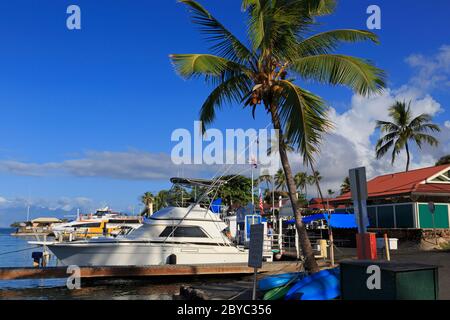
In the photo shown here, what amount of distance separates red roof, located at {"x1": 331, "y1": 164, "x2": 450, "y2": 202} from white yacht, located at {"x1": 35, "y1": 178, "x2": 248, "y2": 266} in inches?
463

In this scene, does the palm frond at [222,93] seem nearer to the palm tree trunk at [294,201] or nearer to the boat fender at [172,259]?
the palm tree trunk at [294,201]

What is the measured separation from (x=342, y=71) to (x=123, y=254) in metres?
12.2

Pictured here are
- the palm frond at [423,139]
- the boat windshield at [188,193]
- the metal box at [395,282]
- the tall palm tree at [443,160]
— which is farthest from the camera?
the tall palm tree at [443,160]

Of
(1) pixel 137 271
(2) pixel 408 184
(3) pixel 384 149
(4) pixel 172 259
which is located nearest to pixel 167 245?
(4) pixel 172 259

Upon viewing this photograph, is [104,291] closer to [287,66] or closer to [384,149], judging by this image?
[287,66]

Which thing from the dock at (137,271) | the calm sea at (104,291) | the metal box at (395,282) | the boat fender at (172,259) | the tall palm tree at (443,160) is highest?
the tall palm tree at (443,160)

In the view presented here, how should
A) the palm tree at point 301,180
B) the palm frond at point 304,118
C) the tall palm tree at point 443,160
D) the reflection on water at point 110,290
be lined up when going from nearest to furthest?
1. the palm frond at point 304,118
2. the reflection on water at point 110,290
3. the tall palm tree at point 443,160
4. the palm tree at point 301,180

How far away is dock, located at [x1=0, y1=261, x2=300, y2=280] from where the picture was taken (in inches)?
638

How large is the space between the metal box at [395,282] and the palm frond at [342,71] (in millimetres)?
5400

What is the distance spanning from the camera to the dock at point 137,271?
16.2 m

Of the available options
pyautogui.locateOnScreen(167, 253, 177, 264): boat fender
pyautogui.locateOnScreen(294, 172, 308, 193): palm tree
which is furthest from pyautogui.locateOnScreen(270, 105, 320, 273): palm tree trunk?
pyautogui.locateOnScreen(294, 172, 308, 193): palm tree

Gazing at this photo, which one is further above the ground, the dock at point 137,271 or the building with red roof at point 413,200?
the building with red roof at point 413,200

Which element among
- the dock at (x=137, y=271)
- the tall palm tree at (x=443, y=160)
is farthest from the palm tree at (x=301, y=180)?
the dock at (x=137, y=271)
